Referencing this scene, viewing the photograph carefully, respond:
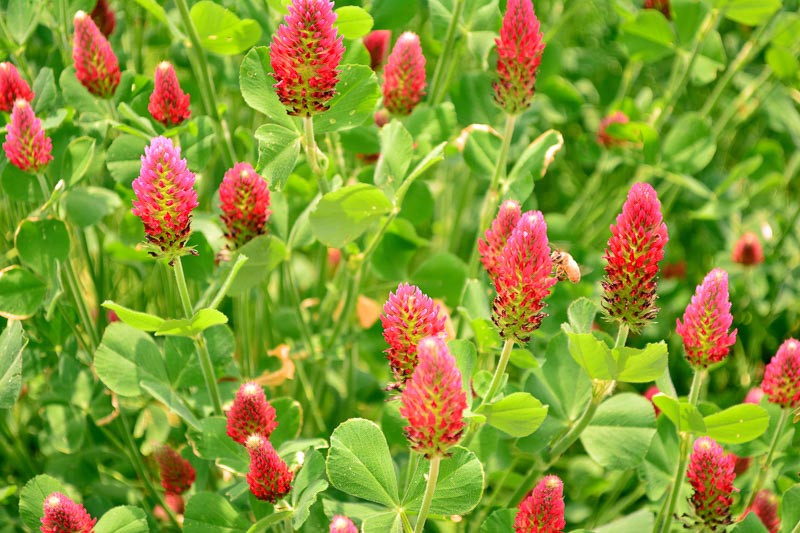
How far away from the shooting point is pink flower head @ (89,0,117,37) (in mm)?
1592

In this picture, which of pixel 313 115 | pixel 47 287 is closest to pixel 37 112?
pixel 47 287

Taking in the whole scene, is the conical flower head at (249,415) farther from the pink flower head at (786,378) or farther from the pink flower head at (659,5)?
the pink flower head at (659,5)

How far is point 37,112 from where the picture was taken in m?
1.39

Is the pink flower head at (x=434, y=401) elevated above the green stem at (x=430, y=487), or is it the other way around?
the pink flower head at (x=434, y=401)

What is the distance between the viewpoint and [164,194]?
38.2 inches

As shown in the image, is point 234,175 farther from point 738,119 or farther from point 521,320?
→ point 738,119

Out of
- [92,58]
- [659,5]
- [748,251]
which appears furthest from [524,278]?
[748,251]

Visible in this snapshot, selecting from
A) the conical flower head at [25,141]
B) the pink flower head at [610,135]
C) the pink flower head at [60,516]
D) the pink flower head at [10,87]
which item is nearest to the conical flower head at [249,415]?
the pink flower head at [60,516]

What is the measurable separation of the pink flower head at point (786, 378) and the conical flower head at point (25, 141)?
94 cm

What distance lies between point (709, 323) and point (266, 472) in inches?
19.6

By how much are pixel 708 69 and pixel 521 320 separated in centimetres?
101

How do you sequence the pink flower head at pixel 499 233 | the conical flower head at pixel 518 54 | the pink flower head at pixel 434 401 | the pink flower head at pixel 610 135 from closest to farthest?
the pink flower head at pixel 434 401
the pink flower head at pixel 499 233
the conical flower head at pixel 518 54
the pink flower head at pixel 610 135

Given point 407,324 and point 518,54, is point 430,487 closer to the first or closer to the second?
point 407,324

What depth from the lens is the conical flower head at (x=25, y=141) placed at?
1186mm
